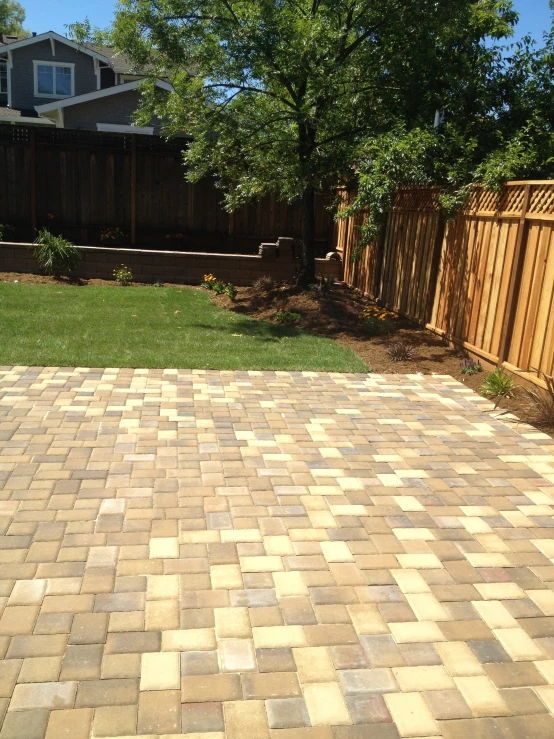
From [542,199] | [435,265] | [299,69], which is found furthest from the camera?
[299,69]

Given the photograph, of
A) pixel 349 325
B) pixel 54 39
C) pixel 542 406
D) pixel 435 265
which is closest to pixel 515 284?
pixel 542 406

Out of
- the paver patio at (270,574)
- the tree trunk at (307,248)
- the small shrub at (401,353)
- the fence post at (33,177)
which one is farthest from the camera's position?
the fence post at (33,177)

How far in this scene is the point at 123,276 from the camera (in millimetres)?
13008

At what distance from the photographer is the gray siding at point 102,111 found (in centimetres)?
2327

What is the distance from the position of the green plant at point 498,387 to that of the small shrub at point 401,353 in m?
1.41

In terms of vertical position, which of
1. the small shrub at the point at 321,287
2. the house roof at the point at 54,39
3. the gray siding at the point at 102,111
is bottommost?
the small shrub at the point at 321,287

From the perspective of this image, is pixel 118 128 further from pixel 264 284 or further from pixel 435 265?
pixel 435 265

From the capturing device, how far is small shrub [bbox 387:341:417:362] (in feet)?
28.2

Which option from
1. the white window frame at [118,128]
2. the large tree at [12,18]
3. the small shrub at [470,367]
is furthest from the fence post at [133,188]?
the large tree at [12,18]

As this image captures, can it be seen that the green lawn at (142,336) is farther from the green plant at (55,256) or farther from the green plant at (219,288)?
the green plant at (55,256)

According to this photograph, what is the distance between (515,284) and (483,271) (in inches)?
34.4

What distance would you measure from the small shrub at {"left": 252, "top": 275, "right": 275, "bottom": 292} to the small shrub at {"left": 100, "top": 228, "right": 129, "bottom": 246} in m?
3.54

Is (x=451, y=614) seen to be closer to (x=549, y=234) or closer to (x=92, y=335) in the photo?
(x=549, y=234)

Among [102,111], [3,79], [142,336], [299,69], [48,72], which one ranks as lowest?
[142,336]
